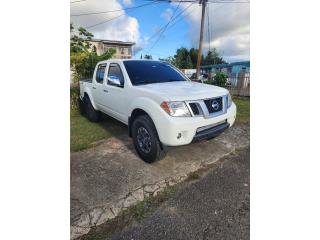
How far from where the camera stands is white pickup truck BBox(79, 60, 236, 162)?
2631mm

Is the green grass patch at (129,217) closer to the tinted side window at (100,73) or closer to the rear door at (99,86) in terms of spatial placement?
the rear door at (99,86)

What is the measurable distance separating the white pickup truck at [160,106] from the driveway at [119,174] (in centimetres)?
31

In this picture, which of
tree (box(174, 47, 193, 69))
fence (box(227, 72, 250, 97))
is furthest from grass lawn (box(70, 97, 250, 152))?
tree (box(174, 47, 193, 69))

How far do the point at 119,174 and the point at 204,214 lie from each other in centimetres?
Result: 133

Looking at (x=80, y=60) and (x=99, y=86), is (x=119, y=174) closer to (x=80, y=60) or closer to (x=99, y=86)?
(x=99, y=86)

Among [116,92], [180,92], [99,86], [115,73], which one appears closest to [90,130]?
[99,86]

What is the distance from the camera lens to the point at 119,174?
2.89 meters

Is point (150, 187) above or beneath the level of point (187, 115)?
beneath

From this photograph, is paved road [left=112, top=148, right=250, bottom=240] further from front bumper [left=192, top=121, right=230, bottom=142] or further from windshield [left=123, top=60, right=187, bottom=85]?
windshield [left=123, top=60, right=187, bottom=85]

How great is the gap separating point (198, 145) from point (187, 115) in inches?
51.7

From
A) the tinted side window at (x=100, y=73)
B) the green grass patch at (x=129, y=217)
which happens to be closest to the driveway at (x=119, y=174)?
the green grass patch at (x=129, y=217)

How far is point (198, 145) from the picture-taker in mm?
3793
